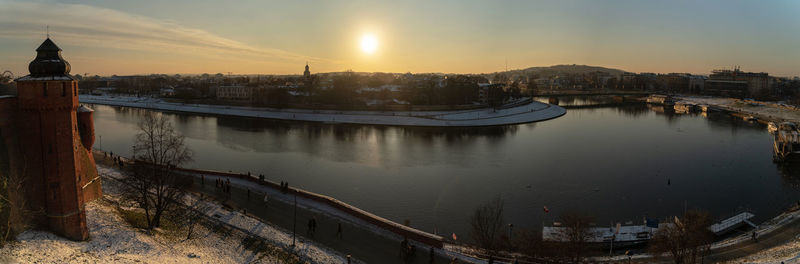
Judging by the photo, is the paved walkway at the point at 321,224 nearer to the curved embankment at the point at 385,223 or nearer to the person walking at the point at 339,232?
the person walking at the point at 339,232

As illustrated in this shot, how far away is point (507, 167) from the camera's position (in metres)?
20.1

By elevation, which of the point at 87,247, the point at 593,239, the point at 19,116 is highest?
the point at 19,116

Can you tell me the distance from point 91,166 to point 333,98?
33.0 meters

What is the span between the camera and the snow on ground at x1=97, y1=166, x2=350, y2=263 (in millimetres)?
8945

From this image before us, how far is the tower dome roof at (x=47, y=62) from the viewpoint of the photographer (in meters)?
8.35

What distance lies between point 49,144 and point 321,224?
5.53 metres

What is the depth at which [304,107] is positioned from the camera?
42594 millimetres

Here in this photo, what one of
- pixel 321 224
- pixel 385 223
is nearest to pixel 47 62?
pixel 321 224

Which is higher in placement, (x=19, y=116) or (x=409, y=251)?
(x=19, y=116)

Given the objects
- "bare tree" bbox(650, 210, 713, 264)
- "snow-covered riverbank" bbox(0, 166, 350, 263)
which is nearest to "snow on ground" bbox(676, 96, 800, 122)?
"bare tree" bbox(650, 210, 713, 264)

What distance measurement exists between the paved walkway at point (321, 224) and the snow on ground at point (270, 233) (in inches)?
11.9

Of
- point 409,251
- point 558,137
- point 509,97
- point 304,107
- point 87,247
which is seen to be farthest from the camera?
point 509,97

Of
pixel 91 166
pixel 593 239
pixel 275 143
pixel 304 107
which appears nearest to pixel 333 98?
pixel 304 107

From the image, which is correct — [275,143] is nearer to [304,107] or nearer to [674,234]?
[304,107]
